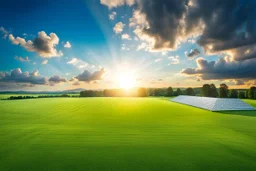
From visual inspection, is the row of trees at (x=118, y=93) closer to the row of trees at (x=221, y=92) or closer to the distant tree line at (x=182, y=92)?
the distant tree line at (x=182, y=92)

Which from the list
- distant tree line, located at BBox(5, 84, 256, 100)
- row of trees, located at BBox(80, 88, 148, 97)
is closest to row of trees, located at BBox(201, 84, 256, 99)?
distant tree line, located at BBox(5, 84, 256, 100)

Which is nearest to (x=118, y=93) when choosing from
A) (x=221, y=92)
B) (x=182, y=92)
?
(x=182, y=92)

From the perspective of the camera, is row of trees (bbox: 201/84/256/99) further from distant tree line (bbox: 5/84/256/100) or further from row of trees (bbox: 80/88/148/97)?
row of trees (bbox: 80/88/148/97)

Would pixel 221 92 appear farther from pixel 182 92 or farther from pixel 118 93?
pixel 118 93

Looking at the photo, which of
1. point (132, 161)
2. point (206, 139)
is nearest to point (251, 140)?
point (206, 139)

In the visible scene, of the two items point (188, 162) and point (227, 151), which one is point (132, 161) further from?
point (227, 151)

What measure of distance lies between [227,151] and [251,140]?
505cm

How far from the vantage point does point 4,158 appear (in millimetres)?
9391

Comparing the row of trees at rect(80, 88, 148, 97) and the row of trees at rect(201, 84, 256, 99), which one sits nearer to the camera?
the row of trees at rect(201, 84, 256, 99)

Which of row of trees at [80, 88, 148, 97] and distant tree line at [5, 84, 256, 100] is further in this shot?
row of trees at [80, 88, 148, 97]


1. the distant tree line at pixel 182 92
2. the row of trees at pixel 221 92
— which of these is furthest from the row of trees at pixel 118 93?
the row of trees at pixel 221 92

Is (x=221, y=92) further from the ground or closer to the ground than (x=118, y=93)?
further from the ground

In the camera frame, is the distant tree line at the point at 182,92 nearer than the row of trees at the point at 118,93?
Yes

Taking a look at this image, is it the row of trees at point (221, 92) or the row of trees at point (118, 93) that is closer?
the row of trees at point (221, 92)
